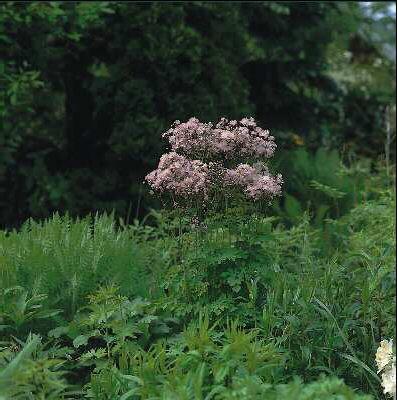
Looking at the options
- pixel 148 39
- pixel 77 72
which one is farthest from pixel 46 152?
pixel 148 39

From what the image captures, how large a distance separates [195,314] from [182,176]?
0.72m

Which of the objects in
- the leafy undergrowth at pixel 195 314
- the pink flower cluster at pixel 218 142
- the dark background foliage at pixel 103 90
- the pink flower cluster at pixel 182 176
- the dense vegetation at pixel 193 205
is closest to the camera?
the leafy undergrowth at pixel 195 314

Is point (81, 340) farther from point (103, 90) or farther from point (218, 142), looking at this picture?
point (103, 90)

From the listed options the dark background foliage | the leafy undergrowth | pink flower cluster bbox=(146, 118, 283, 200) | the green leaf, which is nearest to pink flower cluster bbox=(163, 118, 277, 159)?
pink flower cluster bbox=(146, 118, 283, 200)

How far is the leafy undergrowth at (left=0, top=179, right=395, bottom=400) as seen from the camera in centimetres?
346

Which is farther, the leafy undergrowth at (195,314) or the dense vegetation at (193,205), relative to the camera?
the dense vegetation at (193,205)

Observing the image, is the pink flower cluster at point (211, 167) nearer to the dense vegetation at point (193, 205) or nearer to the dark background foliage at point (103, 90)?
the dense vegetation at point (193, 205)

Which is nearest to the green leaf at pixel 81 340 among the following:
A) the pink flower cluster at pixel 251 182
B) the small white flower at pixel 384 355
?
the pink flower cluster at pixel 251 182

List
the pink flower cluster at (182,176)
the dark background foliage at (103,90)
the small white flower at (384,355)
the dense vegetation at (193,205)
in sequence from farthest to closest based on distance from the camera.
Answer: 1. the dark background foliage at (103,90)
2. the pink flower cluster at (182,176)
3. the dense vegetation at (193,205)
4. the small white flower at (384,355)

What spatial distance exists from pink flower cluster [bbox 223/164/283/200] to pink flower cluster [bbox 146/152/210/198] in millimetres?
122

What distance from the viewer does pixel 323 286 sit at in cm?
416

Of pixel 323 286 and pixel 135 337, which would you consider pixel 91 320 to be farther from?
pixel 323 286

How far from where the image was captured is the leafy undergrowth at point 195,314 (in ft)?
11.4

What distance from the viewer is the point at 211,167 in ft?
12.9
